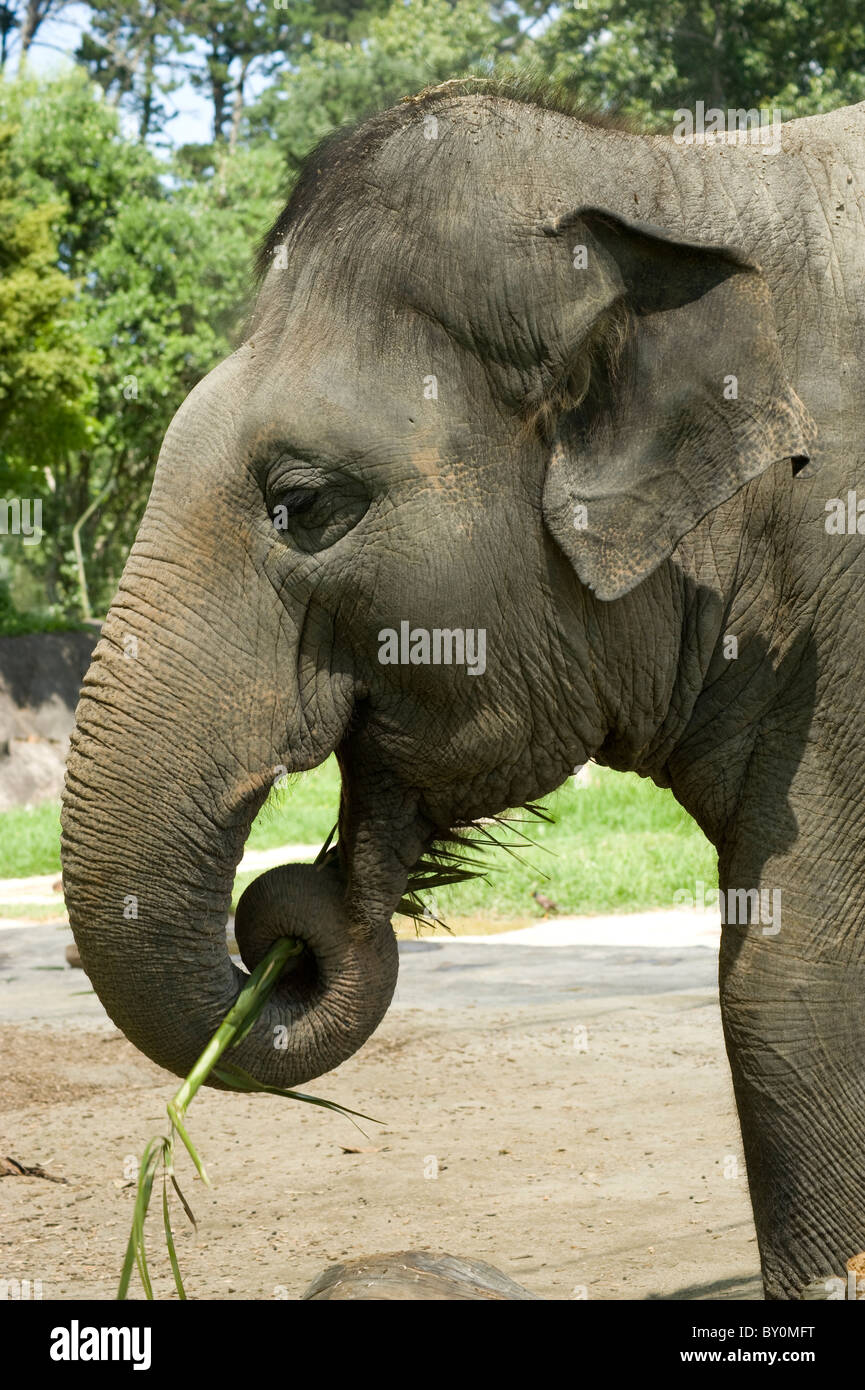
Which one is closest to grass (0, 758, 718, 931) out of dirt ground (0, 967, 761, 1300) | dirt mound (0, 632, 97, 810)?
dirt ground (0, 967, 761, 1300)

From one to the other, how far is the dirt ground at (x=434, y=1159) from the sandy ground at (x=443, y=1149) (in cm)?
1

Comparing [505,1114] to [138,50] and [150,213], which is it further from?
[138,50]

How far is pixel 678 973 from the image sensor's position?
8836 millimetres

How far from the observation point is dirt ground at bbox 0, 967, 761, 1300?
457cm

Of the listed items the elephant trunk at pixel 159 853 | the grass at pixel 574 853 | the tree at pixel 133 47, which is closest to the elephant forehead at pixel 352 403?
the elephant trunk at pixel 159 853

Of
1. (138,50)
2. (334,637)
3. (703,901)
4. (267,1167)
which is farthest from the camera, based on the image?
(138,50)

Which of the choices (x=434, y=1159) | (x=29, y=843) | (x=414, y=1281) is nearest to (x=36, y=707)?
(x=29, y=843)

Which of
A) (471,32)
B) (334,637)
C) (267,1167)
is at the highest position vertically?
(471,32)

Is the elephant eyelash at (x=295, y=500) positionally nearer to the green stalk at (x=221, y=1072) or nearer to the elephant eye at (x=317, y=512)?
the elephant eye at (x=317, y=512)

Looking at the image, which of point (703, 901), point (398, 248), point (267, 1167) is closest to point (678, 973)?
point (703, 901)

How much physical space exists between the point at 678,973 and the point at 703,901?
259 cm

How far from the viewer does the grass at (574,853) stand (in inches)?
453

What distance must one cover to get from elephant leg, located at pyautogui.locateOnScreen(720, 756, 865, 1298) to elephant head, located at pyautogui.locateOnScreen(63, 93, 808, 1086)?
47 cm

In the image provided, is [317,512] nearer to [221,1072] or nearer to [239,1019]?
[239,1019]
